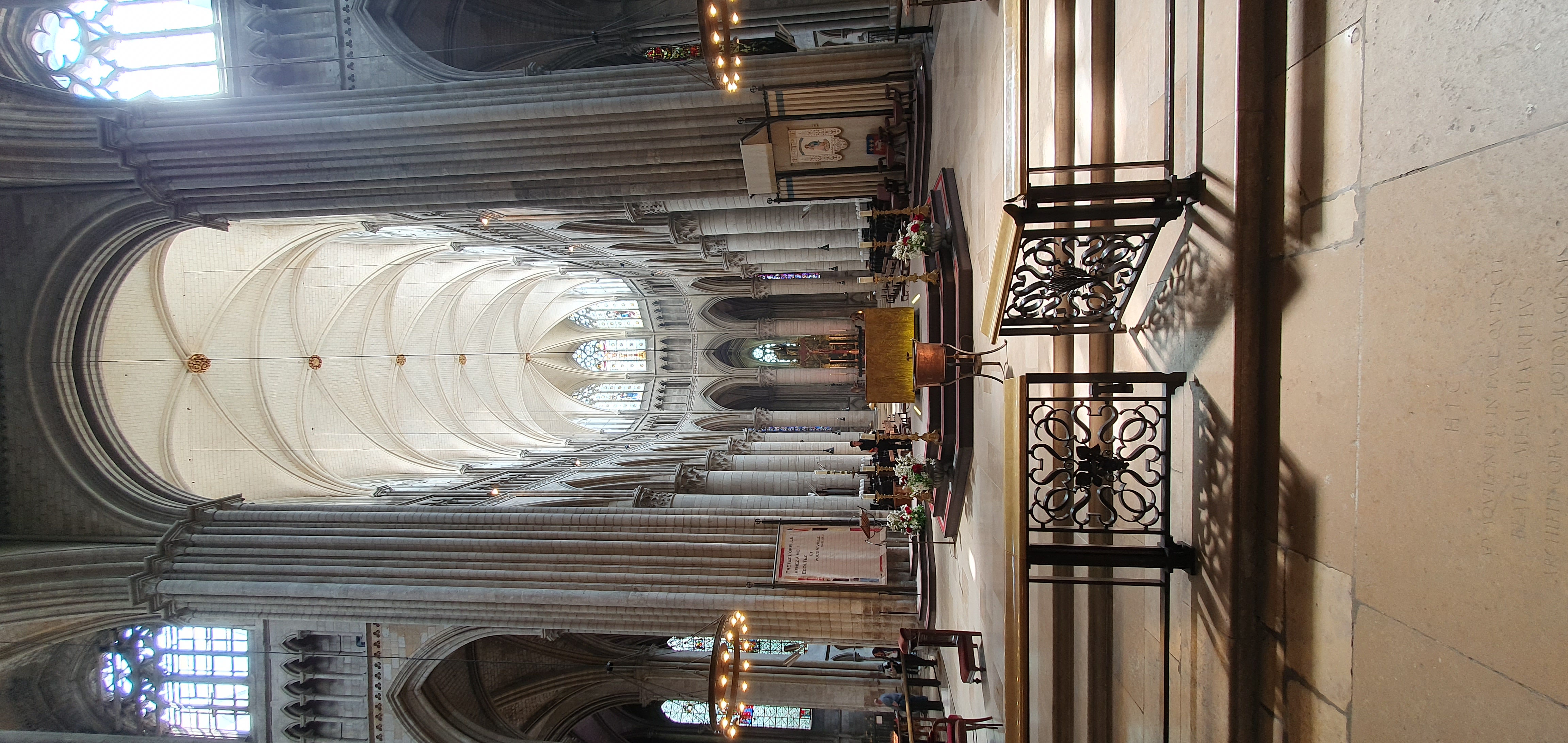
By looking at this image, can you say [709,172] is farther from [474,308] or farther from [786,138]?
[474,308]

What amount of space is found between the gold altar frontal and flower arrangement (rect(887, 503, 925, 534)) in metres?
2.01

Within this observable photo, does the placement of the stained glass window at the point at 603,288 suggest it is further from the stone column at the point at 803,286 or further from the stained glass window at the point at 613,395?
the stone column at the point at 803,286

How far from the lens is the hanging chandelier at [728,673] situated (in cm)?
673

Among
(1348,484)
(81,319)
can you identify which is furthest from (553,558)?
(1348,484)

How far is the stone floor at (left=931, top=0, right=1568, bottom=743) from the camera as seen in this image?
168cm

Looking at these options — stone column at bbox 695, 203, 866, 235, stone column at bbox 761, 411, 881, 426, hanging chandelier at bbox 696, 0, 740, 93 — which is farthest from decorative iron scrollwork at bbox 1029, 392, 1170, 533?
stone column at bbox 761, 411, 881, 426

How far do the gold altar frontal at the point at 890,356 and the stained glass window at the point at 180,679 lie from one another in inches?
431

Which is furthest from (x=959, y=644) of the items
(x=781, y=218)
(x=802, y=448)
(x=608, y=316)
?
(x=608, y=316)

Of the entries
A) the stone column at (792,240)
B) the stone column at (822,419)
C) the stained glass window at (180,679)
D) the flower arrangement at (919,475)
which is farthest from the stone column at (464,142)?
the stone column at (822,419)

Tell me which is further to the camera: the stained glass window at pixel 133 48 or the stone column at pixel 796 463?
the stone column at pixel 796 463

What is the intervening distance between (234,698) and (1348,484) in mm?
14682

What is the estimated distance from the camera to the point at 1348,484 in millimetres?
2238

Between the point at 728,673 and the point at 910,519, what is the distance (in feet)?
8.53

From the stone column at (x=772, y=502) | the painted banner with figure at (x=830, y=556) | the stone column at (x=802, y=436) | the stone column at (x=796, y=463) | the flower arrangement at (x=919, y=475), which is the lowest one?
the painted banner with figure at (x=830, y=556)
